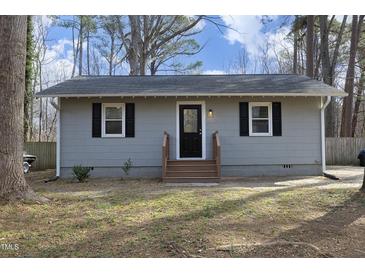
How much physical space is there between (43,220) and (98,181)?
481cm

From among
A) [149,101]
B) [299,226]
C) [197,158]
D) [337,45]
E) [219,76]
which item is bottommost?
[299,226]

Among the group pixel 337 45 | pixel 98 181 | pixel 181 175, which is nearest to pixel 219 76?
pixel 181 175

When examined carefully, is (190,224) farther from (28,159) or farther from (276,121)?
(28,159)

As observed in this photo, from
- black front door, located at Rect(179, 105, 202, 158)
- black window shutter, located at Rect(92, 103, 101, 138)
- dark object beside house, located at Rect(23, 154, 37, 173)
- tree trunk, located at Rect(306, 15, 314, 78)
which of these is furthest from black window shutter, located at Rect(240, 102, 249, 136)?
tree trunk, located at Rect(306, 15, 314, 78)

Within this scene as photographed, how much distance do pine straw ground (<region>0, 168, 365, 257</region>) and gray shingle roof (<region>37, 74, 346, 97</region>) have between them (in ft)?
13.1

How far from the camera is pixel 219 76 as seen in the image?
13414mm

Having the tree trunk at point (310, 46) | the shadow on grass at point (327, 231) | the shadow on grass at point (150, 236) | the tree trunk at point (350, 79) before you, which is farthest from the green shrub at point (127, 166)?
the tree trunk at point (350, 79)

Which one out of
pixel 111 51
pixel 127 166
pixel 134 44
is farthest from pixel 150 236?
pixel 111 51

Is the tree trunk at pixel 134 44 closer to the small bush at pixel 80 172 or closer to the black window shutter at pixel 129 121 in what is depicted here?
the black window shutter at pixel 129 121

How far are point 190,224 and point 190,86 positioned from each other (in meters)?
7.10

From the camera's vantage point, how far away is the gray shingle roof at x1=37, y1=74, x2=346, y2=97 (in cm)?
1072

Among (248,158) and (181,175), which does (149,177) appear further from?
(248,158)

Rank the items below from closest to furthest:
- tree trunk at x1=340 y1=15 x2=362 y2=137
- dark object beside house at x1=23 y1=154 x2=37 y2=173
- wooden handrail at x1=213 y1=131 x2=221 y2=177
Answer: wooden handrail at x1=213 y1=131 x2=221 y2=177
dark object beside house at x1=23 y1=154 x2=37 y2=173
tree trunk at x1=340 y1=15 x2=362 y2=137

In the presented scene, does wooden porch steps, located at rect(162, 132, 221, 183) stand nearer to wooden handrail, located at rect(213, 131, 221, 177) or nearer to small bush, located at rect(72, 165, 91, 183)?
wooden handrail, located at rect(213, 131, 221, 177)
